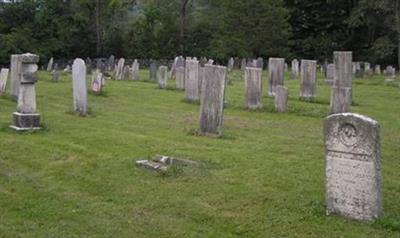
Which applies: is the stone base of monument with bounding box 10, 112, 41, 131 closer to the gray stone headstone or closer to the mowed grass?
the mowed grass

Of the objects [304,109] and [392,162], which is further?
[304,109]

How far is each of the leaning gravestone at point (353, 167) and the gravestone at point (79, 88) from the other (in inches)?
363

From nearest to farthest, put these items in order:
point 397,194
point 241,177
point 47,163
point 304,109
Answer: point 397,194 → point 241,177 → point 47,163 → point 304,109

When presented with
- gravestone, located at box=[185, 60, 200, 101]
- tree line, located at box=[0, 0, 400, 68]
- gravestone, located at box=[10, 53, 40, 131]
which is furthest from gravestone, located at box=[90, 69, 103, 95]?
tree line, located at box=[0, 0, 400, 68]

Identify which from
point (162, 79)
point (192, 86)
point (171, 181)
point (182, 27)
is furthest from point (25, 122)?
point (182, 27)

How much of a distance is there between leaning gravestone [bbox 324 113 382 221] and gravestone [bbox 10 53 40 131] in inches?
278

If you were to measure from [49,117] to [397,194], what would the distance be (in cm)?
918

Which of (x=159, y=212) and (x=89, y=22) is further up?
(x=89, y=22)

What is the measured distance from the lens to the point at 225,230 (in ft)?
22.1

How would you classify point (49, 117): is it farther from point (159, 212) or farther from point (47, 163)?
point (159, 212)

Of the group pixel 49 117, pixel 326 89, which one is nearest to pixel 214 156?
pixel 49 117

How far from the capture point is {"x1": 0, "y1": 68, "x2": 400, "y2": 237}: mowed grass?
6816mm

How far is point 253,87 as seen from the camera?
17969 mm

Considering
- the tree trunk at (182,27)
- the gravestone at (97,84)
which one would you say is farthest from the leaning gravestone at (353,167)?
the tree trunk at (182,27)
